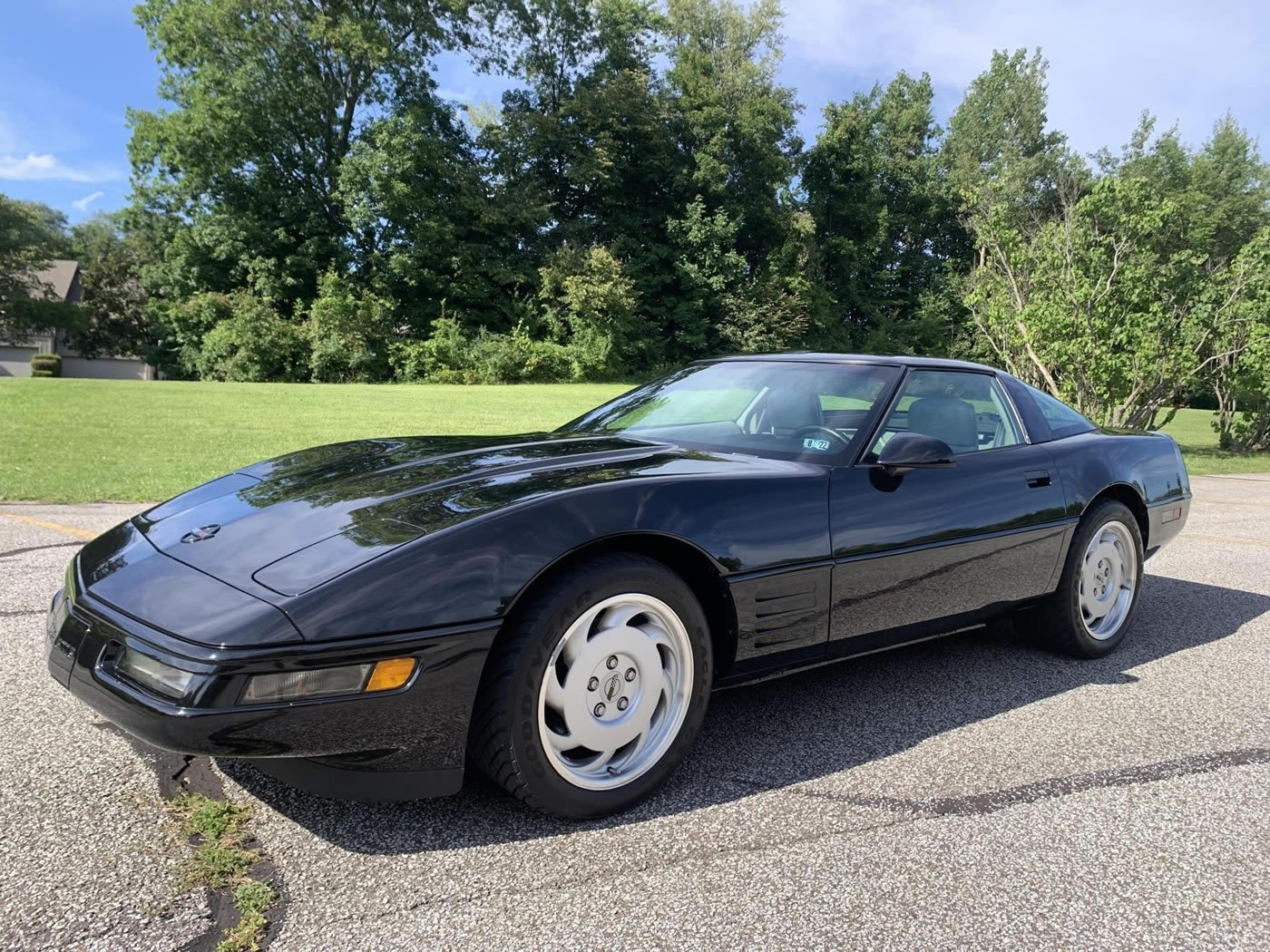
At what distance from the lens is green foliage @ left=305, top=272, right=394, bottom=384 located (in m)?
29.5

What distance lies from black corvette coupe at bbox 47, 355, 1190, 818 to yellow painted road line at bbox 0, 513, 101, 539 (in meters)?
3.33

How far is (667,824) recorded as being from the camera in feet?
7.52

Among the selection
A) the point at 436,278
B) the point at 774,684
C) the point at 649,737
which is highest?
the point at 436,278

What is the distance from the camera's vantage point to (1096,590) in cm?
392

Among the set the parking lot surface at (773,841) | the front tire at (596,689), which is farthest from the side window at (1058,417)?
the front tire at (596,689)

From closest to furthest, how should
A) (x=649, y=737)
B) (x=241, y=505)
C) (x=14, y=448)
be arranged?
(x=649, y=737), (x=241, y=505), (x=14, y=448)

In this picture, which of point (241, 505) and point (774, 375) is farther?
point (774, 375)

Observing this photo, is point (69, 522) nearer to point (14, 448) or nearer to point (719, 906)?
point (14, 448)

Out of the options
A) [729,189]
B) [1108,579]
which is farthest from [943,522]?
[729,189]

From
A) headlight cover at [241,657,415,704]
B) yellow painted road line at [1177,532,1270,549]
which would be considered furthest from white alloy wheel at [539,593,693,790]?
yellow painted road line at [1177,532,1270,549]

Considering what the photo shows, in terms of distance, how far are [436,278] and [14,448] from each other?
24.7 meters

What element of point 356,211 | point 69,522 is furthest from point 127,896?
point 356,211

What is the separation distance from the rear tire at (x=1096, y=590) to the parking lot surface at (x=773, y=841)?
0.45 meters

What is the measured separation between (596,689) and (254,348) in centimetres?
3006
